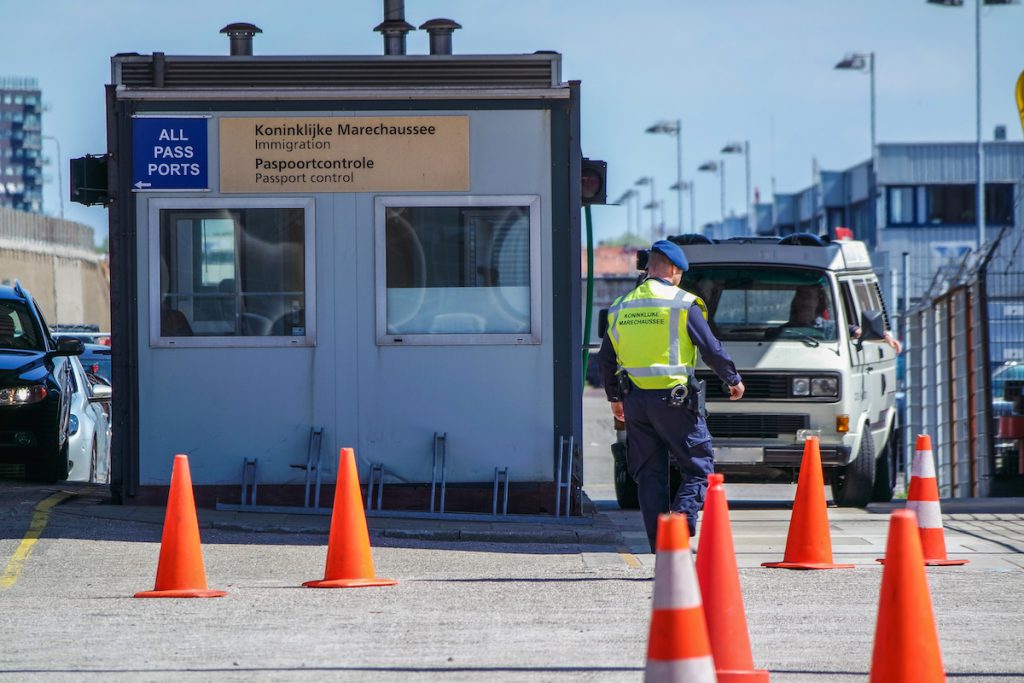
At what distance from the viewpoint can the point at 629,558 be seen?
10.7 meters

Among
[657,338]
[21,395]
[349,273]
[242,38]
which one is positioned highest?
[242,38]

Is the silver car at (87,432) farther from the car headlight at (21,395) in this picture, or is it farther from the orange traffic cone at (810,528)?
the orange traffic cone at (810,528)

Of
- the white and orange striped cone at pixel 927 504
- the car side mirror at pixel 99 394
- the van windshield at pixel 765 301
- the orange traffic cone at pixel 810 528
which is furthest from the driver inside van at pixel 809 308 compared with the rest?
the car side mirror at pixel 99 394

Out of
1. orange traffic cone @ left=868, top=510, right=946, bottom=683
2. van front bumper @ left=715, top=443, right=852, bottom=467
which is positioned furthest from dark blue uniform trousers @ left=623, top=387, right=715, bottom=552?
van front bumper @ left=715, top=443, right=852, bottom=467

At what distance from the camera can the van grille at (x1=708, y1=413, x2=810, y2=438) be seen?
558 inches

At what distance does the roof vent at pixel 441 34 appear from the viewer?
1281 cm

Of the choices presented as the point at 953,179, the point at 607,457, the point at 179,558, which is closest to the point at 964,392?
the point at 179,558

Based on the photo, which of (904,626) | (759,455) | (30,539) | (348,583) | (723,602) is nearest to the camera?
(904,626)

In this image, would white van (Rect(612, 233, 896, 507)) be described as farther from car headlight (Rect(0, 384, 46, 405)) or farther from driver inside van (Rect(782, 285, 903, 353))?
car headlight (Rect(0, 384, 46, 405))

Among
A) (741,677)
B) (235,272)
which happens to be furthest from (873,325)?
(741,677)

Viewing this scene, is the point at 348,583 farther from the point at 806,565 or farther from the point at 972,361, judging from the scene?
the point at 972,361

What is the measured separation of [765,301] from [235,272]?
448 cm

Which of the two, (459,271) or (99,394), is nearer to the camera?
(459,271)

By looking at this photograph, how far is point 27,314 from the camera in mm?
15844
